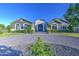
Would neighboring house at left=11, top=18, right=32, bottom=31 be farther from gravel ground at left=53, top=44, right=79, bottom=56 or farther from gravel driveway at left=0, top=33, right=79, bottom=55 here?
gravel ground at left=53, top=44, right=79, bottom=56

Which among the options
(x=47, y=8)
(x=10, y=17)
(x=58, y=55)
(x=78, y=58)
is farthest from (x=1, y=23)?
(x=78, y=58)

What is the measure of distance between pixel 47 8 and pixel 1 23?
51 cm

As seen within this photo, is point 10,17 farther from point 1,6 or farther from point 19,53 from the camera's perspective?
point 19,53

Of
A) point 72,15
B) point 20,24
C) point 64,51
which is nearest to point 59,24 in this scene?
point 72,15

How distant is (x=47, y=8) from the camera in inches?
105

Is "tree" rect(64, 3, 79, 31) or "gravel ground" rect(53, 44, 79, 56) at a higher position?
"tree" rect(64, 3, 79, 31)

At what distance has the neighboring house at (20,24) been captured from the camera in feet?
8.75

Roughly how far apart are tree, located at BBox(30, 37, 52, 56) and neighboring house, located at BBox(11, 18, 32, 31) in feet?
0.67

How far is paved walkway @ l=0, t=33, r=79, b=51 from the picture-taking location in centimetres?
266

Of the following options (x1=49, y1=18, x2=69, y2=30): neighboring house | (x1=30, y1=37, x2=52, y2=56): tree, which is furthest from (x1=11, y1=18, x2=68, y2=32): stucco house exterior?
(x1=30, y1=37, x2=52, y2=56): tree

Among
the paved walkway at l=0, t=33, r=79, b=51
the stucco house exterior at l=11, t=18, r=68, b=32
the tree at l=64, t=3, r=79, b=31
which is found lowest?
the paved walkway at l=0, t=33, r=79, b=51

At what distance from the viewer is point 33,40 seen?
8.73ft

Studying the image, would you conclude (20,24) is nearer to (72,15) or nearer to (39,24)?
(39,24)

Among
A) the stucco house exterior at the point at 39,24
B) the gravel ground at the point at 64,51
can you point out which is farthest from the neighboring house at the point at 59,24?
the gravel ground at the point at 64,51
